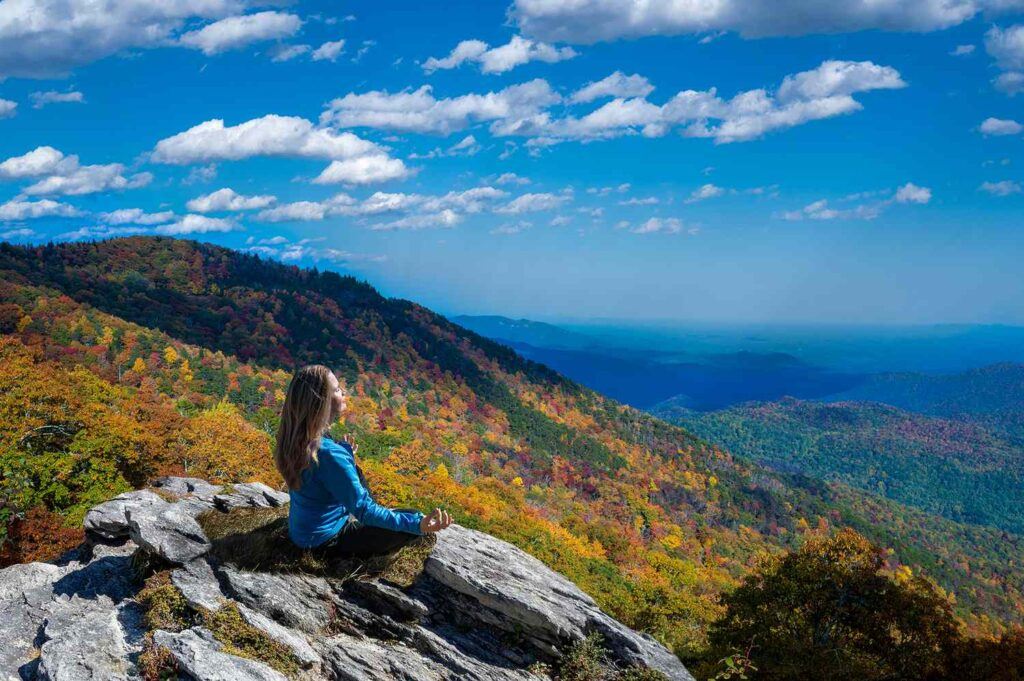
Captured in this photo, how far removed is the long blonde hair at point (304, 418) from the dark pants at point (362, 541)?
5.61 ft

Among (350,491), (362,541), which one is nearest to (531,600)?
(362,541)

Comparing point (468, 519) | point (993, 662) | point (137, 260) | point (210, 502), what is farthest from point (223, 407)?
point (137, 260)

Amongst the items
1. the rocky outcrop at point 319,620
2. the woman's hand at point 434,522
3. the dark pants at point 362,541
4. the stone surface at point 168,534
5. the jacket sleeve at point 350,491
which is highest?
the jacket sleeve at point 350,491

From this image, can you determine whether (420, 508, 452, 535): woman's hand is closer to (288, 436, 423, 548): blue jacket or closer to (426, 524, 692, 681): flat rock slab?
(288, 436, 423, 548): blue jacket

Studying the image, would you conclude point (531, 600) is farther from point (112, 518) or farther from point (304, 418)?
point (112, 518)

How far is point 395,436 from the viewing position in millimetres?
82688

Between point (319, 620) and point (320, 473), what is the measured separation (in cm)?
282

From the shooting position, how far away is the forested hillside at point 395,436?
24.8 metres

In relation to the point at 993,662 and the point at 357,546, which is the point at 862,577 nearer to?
the point at 993,662

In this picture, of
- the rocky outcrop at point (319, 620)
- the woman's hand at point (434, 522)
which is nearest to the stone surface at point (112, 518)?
the rocky outcrop at point (319, 620)

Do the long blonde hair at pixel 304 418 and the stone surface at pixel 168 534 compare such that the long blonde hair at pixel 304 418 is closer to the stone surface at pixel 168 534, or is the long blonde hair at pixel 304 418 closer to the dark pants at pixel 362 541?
the dark pants at pixel 362 541

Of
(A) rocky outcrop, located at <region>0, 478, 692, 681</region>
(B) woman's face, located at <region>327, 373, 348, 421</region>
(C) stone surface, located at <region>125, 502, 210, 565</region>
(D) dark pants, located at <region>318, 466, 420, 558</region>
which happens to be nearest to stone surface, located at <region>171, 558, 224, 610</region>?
(A) rocky outcrop, located at <region>0, 478, 692, 681</region>

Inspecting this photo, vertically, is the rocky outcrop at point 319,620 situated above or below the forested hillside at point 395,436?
above

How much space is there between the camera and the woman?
294 inches
